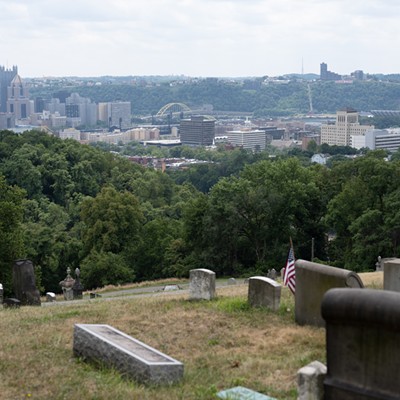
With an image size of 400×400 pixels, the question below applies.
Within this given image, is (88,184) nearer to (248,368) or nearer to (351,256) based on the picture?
(351,256)

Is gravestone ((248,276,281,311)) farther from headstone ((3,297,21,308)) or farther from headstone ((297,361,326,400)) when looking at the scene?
headstone ((3,297,21,308))

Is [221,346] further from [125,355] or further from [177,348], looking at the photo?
[125,355]

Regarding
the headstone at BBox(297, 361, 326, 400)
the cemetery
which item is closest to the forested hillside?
the cemetery

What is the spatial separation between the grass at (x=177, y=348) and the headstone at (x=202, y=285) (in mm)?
198

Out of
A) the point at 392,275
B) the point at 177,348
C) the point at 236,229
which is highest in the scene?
the point at 392,275

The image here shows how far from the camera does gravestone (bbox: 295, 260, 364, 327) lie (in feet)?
40.7

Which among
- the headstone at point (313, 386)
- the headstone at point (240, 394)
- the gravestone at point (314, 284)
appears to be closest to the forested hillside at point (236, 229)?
the gravestone at point (314, 284)

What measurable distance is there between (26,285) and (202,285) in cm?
469

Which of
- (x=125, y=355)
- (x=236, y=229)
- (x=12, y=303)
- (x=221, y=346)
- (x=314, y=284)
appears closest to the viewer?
(x=125, y=355)

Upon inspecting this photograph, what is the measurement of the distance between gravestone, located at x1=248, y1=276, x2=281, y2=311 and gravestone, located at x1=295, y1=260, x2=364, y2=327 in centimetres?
89

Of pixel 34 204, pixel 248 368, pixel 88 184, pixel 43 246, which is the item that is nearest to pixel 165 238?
pixel 43 246

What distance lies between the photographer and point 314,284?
1280 centimetres

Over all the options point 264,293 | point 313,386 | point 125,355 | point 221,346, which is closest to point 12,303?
point 264,293

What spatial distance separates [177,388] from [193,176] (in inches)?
4494
